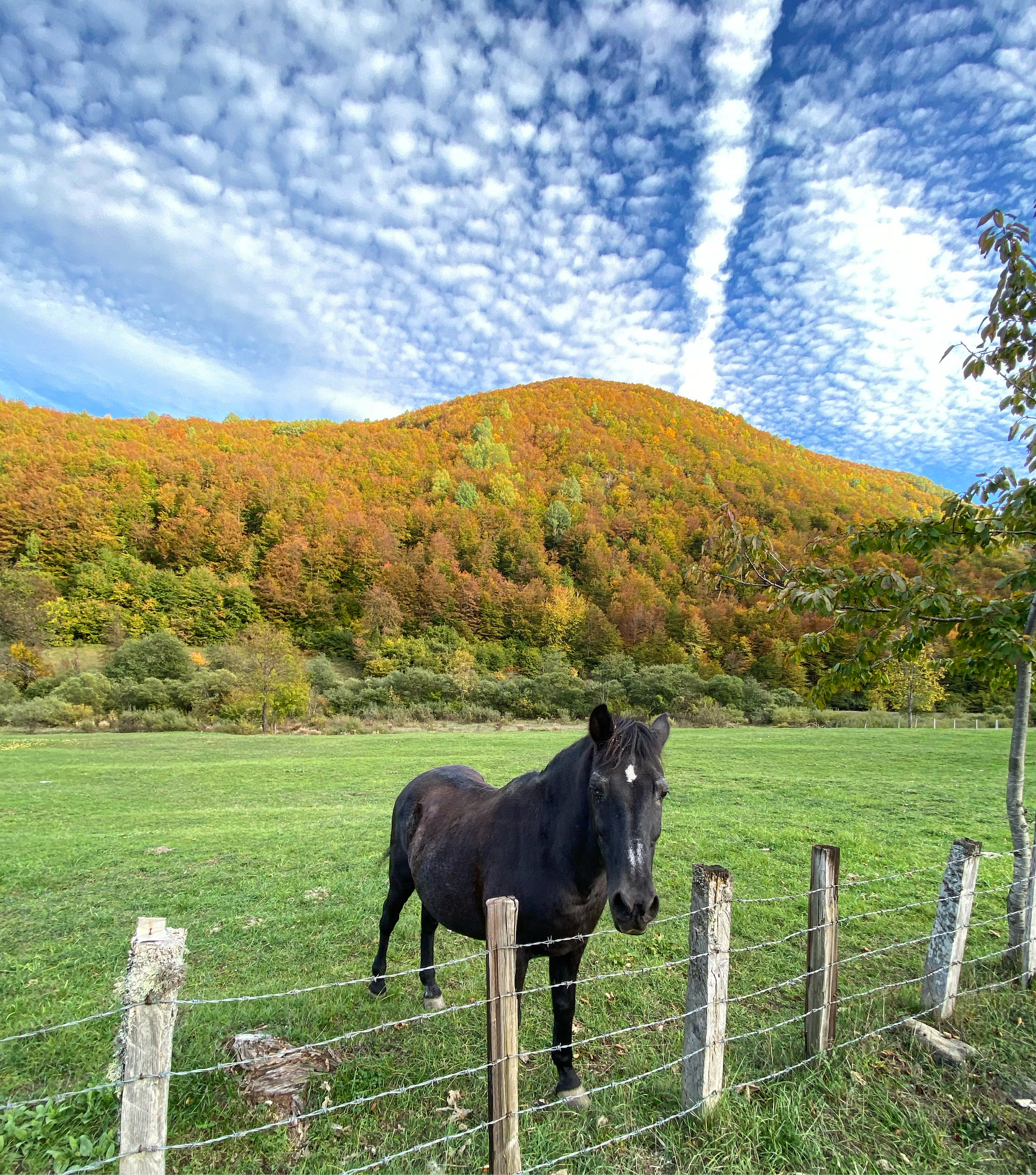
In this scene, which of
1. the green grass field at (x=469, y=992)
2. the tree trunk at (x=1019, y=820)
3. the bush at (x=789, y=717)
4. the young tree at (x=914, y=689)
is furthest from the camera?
the bush at (x=789, y=717)

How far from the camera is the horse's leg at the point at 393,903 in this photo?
15.7 feet

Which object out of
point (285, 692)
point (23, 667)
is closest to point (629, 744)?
point (285, 692)

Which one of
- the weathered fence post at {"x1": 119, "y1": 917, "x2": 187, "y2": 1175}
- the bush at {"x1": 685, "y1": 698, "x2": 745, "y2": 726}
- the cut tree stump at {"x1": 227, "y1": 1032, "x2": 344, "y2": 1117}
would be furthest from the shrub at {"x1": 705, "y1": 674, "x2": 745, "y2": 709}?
the weathered fence post at {"x1": 119, "y1": 917, "x2": 187, "y2": 1175}

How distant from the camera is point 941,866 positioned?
7566 mm

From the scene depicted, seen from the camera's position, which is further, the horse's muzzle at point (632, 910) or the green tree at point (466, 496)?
the green tree at point (466, 496)

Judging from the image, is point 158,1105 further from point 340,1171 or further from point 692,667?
point 692,667

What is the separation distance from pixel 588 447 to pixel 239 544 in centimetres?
7078

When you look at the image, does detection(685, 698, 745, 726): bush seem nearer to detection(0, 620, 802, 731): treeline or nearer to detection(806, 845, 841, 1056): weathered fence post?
detection(0, 620, 802, 731): treeline

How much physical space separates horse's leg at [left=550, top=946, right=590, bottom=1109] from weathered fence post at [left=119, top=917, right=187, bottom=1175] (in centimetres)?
209

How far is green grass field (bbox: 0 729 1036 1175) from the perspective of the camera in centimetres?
288

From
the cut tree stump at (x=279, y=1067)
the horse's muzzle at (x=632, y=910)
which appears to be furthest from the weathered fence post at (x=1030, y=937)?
the cut tree stump at (x=279, y=1067)

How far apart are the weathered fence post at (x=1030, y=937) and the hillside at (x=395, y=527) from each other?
185 feet

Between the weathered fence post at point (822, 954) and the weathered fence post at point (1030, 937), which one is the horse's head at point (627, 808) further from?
the weathered fence post at point (1030, 937)

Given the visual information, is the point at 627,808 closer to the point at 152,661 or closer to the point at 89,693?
the point at 89,693
